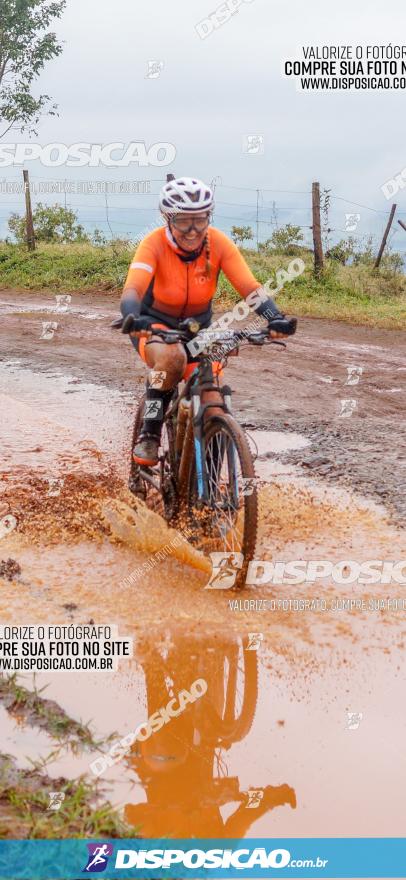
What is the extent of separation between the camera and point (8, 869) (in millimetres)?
2770

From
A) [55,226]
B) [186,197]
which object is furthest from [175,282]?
[55,226]

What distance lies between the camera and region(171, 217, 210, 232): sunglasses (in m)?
5.51

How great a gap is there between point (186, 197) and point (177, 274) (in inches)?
22.2

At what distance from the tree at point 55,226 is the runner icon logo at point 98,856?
78.9 ft

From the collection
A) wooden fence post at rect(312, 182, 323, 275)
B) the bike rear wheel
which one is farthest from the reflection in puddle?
wooden fence post at rect(312, 182, 323, 275)

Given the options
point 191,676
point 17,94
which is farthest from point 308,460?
point 17,94

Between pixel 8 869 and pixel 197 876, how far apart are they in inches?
23.8

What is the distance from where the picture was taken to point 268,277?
61.9ft

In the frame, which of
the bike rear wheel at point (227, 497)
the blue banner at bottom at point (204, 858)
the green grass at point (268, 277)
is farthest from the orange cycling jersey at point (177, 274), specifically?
the green grass at point (268, 277)

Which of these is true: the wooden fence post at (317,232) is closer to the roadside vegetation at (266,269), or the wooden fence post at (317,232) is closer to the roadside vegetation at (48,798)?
the roadside vegetation at (266,269)

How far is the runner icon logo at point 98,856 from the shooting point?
279 cm

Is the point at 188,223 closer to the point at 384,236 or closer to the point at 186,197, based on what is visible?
the point at 186,197

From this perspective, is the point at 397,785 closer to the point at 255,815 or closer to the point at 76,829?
the point at 255,815

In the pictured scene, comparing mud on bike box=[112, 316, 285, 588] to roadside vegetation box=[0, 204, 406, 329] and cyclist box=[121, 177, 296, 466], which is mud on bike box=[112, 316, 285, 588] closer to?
cyclist box=[121, 177, 296, 466]
